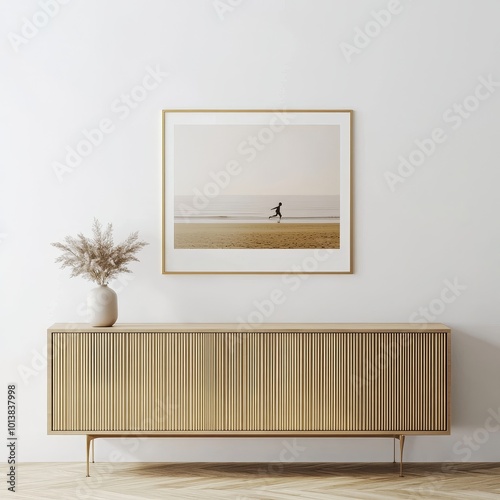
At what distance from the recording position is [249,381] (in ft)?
10.9

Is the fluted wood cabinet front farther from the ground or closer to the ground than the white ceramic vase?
closer to the ground

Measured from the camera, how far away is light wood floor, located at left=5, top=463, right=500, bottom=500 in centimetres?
319

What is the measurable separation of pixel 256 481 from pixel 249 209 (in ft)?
4.73

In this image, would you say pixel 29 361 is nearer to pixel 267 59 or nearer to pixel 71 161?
pixel 71 161

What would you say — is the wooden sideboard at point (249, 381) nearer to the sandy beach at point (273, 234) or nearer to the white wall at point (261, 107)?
the white wall at point (261, 107)

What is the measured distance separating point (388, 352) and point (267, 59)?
1.72 m

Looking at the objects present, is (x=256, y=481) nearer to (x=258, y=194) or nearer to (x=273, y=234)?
(x=273, y=234)

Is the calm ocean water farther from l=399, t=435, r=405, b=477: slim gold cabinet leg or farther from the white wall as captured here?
l=399, t=435, r=405, b=477: slim gold cabinet leg

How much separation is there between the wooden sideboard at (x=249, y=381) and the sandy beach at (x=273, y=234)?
55 cm

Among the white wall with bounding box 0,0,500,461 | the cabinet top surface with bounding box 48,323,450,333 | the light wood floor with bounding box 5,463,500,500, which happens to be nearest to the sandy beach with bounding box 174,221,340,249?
the white wall with bounding box 0,0,500,461

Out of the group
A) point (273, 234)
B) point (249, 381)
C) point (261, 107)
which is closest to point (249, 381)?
point (249, 381)

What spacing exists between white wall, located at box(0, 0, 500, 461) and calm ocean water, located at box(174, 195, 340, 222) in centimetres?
17

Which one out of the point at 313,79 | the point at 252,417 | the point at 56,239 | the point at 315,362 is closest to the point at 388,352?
the point at 315,362

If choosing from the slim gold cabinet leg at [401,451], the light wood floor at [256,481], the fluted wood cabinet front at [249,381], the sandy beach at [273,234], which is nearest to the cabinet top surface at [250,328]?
the fluted wood cabinet front at [249,381]
